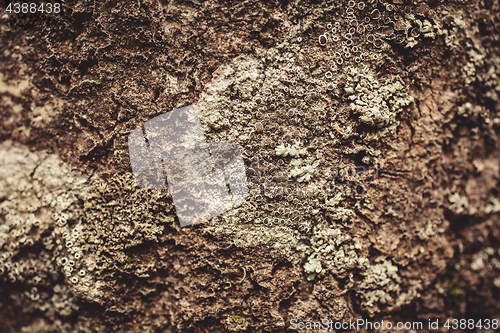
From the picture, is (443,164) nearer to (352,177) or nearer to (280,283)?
(352,177)

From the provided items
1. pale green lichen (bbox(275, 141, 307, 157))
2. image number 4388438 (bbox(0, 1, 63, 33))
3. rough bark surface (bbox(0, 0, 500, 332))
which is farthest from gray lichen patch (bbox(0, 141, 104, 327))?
pale green lichen (bbox(275, 141, 307, 157))

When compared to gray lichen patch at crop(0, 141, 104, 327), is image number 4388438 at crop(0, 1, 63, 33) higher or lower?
higher

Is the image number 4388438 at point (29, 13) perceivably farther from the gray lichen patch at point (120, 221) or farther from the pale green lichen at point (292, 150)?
the pale green lichen at point (292, 150)

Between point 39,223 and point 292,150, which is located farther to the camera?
point 39,223

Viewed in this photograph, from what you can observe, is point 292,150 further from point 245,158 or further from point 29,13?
point 29,13

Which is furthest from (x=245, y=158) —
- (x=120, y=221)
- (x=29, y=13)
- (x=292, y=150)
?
(x=29, y=13)

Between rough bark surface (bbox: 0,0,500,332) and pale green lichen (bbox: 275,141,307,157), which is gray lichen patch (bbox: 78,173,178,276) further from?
pale green lichen (bbox: 275,141,307,157)

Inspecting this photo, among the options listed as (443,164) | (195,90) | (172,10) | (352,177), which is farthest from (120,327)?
(443,164)

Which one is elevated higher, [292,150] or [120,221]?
[292,150]
